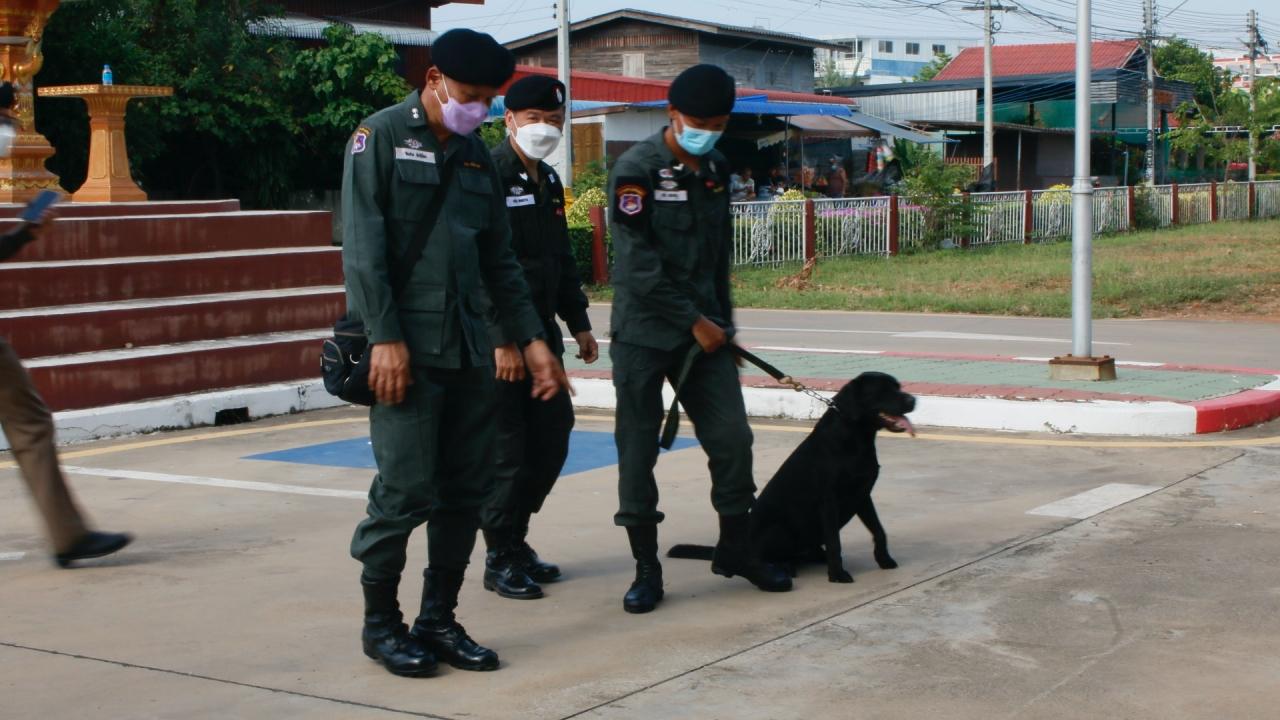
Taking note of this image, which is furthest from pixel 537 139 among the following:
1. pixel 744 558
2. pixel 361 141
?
pixel 744 558

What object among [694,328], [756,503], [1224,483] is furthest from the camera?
[1224,483]

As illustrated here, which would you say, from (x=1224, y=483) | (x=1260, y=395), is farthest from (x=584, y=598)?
(x=1260, y=395)

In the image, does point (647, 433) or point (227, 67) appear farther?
point (227, 67)

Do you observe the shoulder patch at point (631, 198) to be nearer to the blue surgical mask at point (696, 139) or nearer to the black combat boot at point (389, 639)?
the blue surgical mask at point (696, 139)

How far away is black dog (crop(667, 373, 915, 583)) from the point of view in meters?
5.32

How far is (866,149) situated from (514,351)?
3576 cm

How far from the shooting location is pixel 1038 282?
2053 cm

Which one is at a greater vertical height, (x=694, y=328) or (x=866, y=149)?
(x=866, y=149)

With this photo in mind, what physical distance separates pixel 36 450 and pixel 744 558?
8.65 feet

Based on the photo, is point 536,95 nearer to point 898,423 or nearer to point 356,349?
point 356,349

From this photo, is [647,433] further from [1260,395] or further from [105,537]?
[1260,395]

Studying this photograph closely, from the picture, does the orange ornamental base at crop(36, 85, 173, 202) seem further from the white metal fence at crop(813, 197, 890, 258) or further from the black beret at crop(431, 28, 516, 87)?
the white metal fence at crop(813, 197, 890, 258)

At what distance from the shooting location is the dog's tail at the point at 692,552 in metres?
5.80

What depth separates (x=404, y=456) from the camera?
4227 mm
